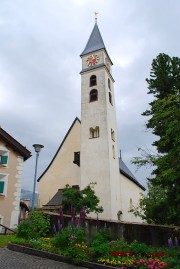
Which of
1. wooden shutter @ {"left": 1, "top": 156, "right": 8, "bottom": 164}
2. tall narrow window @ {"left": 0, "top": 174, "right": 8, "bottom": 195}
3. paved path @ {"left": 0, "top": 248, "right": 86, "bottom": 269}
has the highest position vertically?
wooden shutter @ {"left": 1, "top": 156, "right": 8, "bottom": 164}

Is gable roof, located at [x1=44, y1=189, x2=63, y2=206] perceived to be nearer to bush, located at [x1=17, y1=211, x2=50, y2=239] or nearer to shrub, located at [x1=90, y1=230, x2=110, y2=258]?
bush, located at [x1=17, y1=211, x2=50, y2=239]

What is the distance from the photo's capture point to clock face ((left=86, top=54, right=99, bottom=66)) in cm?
3544

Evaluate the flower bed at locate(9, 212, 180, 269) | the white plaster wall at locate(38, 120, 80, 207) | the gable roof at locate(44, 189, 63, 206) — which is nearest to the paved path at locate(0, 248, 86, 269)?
the flower bed at locate(9, 212, 180, 269)

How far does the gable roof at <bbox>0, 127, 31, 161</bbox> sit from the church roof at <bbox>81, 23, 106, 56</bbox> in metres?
19.7

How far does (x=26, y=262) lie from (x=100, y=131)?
21.3 m

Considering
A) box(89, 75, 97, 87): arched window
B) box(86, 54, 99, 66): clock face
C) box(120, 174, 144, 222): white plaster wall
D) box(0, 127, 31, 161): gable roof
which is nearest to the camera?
box(0, 127, 31, 161): gable roof

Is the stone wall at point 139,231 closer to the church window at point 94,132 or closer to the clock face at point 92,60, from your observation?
the church window at point 94,132

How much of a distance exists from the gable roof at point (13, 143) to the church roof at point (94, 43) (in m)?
→ 19.7

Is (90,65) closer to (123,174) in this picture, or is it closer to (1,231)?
(123,174)

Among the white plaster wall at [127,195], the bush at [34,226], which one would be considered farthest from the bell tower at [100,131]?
the bush at [34,226]

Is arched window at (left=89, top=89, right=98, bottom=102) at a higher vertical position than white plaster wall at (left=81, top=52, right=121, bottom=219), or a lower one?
higher

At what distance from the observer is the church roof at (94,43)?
3678 centimetres

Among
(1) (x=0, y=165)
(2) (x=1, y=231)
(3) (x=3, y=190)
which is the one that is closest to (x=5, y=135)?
(1) (x=0, y=165)

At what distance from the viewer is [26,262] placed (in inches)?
371
